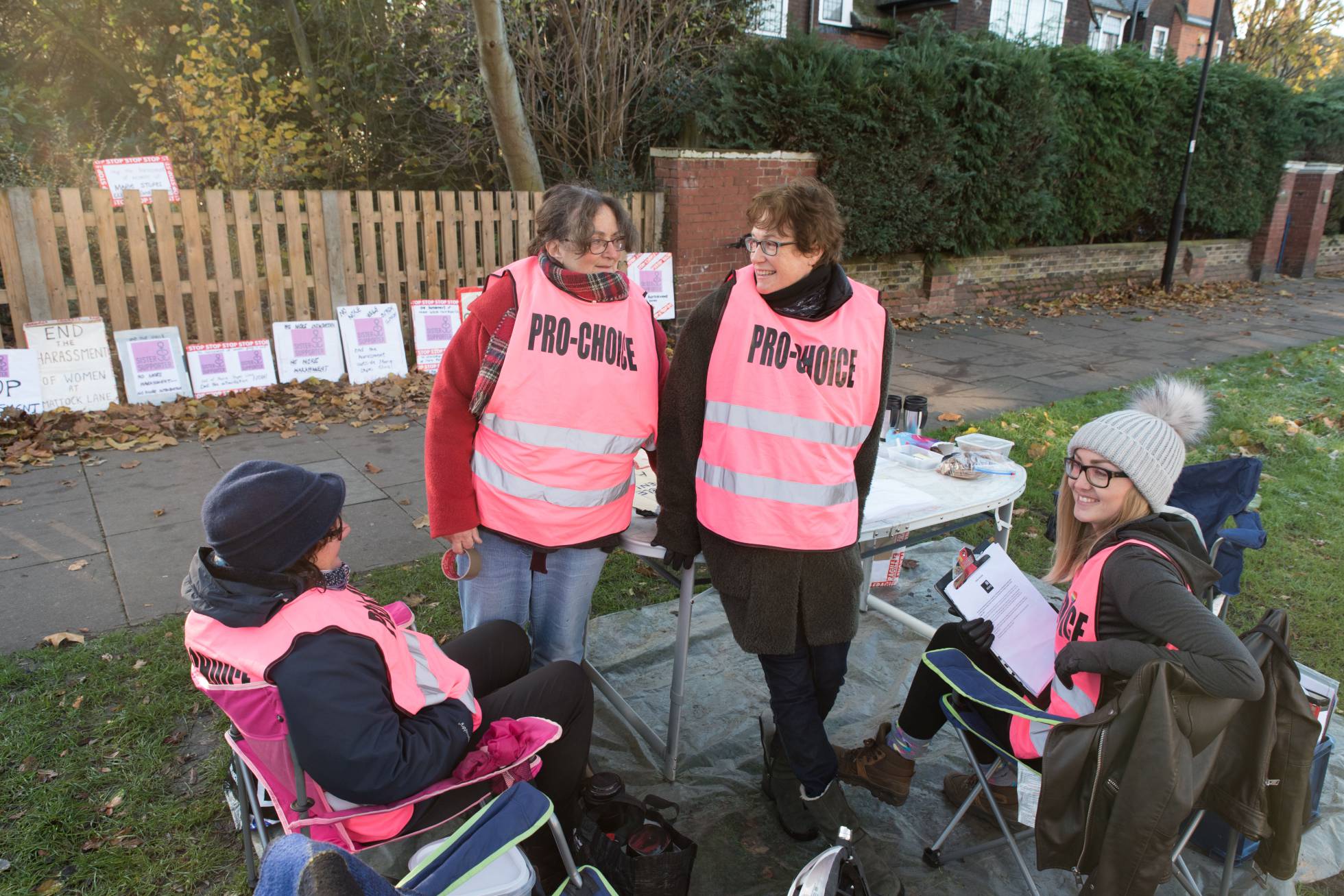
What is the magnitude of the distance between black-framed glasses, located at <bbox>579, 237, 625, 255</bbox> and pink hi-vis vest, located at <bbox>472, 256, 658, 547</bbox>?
0.15 meters

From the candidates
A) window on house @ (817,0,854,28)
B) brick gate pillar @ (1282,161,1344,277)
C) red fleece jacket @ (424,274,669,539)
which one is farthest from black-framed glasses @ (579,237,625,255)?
brick gate pillar @ (1282,161,1344,277)

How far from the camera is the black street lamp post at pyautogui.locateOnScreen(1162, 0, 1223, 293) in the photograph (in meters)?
12.9

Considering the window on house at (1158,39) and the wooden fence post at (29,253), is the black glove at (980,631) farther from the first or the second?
the window on house at (1158,39)

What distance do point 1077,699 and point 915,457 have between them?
1.45 meters

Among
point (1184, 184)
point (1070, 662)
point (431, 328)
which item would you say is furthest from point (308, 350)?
point (1184, 184)

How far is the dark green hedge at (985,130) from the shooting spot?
984 cm

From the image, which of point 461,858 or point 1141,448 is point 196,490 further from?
point 1141,448

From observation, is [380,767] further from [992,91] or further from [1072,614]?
[992,91]

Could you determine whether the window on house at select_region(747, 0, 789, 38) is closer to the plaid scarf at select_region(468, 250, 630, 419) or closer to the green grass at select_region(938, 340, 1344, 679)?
the green grass at select_region(938, 340, 1344, 679)

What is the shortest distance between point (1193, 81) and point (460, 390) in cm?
1509

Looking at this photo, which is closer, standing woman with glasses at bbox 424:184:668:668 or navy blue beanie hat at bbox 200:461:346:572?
navy blue beanie hat at bbox 200:461:346:572

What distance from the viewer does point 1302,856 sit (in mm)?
2707

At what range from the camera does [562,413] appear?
2455 millimetres

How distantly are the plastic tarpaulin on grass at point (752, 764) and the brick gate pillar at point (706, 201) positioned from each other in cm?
596
